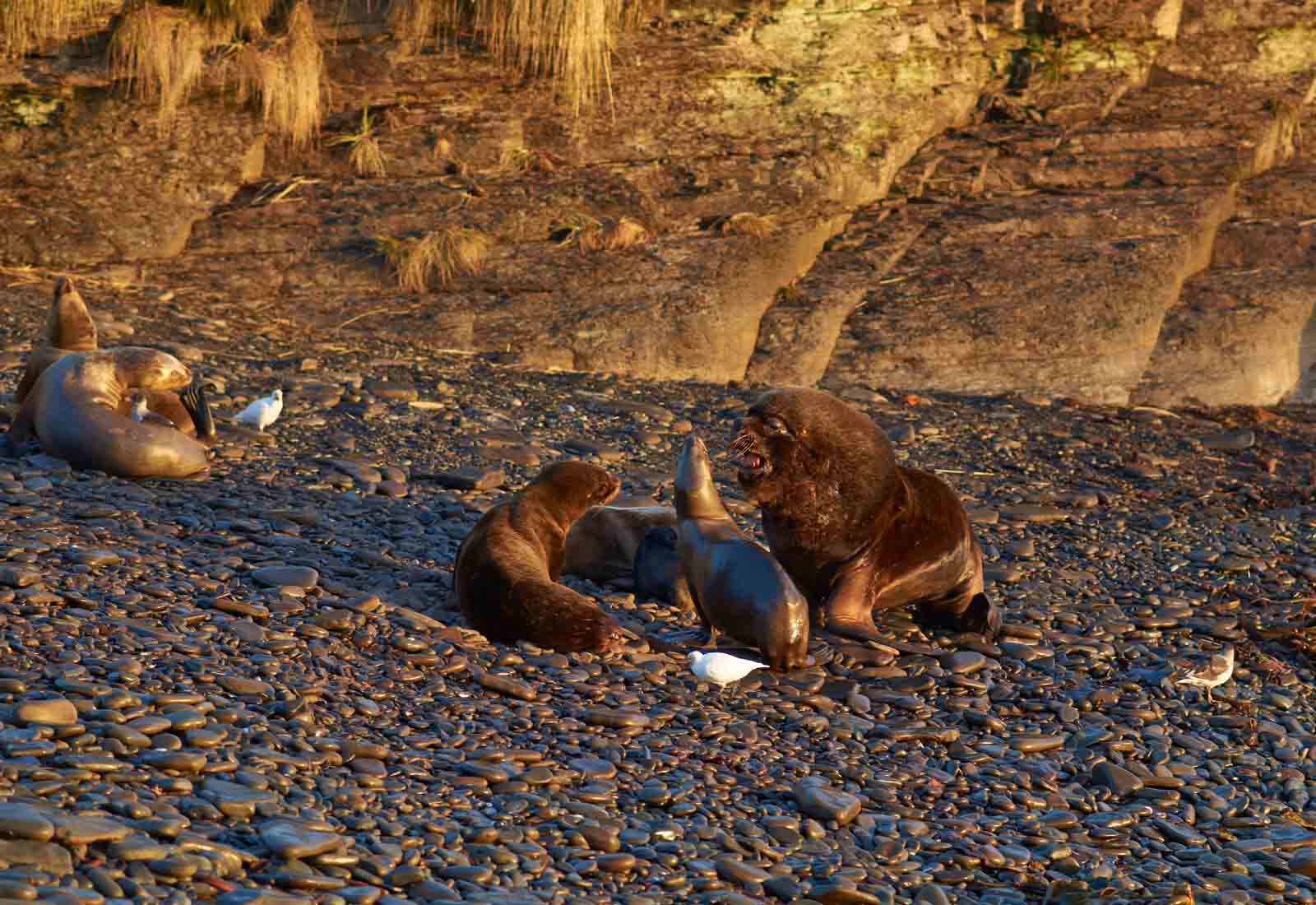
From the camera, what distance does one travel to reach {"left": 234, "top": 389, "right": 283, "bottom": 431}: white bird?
8.71 m

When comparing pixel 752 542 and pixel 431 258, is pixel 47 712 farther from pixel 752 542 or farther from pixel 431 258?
pixel 431 258

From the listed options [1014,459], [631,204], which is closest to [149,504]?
[1014,459]

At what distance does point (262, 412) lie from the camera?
871 centimetres

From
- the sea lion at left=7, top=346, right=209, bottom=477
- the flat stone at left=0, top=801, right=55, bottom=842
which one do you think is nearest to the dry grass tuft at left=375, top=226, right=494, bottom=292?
the sea lion at left=7, top=346, right=209, bottom=477

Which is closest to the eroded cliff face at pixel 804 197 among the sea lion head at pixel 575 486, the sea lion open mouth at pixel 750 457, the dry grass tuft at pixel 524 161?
the dry grass tuft at pixel 524 161

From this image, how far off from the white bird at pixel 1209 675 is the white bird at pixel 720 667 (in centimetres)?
178

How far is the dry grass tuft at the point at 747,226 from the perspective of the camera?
42.2ft

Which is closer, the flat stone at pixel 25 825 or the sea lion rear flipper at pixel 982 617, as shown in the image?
the flat stone at pixel 25 825

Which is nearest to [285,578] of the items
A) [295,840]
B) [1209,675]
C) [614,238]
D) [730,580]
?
[730,580]

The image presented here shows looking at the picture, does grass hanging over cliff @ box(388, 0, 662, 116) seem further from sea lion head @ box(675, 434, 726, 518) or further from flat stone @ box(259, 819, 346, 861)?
flat stone @ box(259, 819, 346, 861)

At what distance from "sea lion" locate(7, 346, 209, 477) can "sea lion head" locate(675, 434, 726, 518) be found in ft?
8.58

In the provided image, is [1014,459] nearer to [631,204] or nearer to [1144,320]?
[1144,320]

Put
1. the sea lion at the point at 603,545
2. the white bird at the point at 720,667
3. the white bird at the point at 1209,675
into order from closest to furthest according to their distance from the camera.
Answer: the white bird at the point at 720,667, the white bird at the point at 1209,675, the sea lion at the point at 603,545

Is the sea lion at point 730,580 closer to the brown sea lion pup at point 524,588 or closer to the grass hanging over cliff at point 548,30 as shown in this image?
the brown sea lion pup at point 524,588
